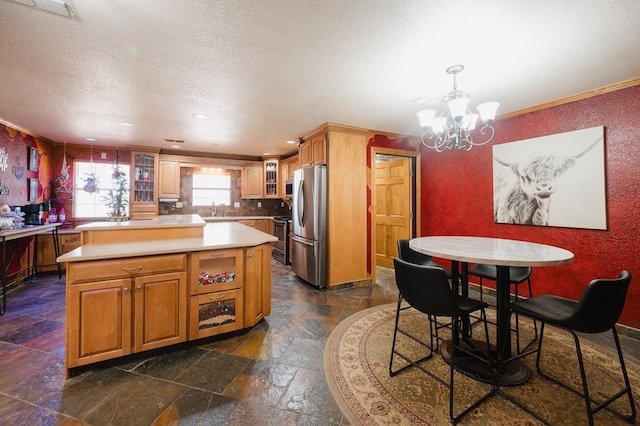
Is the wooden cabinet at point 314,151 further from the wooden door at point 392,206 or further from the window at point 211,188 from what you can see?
the window at point 211,188

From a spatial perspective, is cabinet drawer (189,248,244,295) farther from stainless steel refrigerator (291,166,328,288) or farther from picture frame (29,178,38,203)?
picture frame (29,178,38,203)

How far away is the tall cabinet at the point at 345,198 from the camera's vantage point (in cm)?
384

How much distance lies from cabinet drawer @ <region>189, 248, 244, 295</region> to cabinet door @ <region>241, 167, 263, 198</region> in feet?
13.7

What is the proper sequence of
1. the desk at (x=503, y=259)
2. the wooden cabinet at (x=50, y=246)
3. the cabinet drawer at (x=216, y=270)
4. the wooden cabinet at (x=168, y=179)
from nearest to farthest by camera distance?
the desk at (x=503, y=259) < the cabinet drawer at (x=216, y=270) < the wooden cabinet at (x=50, y=246) < the wooden cabinet at (x=168, y=179)

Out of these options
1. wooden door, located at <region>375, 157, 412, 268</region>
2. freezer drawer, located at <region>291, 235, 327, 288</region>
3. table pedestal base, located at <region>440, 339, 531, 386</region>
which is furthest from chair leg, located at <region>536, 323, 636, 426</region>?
wooden door, located at <region>375, 157, 412, 268</region>

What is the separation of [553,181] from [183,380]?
403cm

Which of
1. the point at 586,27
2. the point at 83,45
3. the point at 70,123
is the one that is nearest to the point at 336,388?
the point at 586,27

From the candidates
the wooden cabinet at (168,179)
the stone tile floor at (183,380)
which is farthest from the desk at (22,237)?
the wooden cabinet at (168,179)

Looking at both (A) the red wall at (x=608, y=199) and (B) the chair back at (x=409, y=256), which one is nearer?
(A) the red wall at (x=608, y=199)

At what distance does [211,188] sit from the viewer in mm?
6500

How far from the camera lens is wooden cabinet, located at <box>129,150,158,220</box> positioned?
5406mm

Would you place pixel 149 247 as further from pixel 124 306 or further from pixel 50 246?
pixel 50 246

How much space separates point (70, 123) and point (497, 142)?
19.2ft

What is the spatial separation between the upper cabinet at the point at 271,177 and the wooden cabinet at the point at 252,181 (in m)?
0.13
